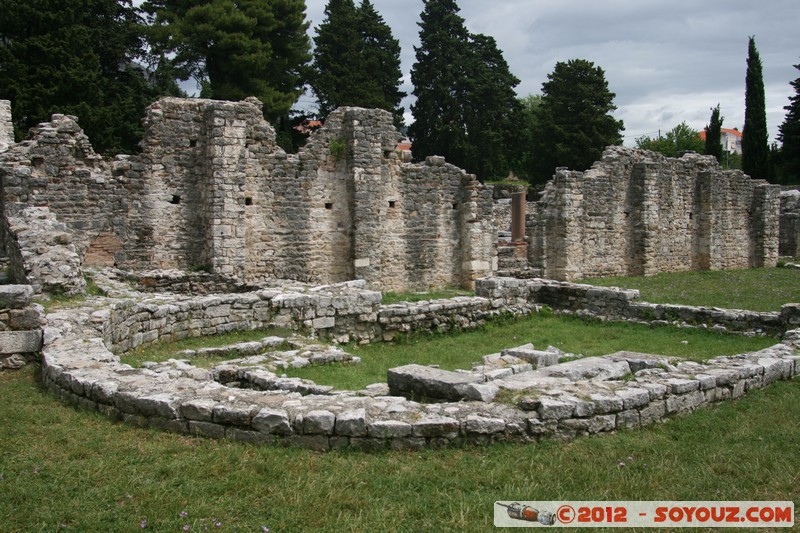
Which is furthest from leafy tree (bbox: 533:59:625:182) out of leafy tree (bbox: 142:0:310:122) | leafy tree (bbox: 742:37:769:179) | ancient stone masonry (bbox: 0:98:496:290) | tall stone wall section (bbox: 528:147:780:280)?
ancient stone masonry (bbox: 0:98:496:290)

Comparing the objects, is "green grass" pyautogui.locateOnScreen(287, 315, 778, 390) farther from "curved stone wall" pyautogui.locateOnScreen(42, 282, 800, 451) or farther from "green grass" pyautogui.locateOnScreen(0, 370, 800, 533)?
"green grass" pyautogui.locateOnScreen(0, 370, 800, 533)

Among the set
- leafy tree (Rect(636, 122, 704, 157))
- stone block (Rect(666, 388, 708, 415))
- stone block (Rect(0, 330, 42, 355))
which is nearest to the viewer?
stone block (Rect(666, 388, 708, 415))

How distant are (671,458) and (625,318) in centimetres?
921

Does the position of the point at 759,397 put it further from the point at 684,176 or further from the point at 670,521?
the point at 684,176

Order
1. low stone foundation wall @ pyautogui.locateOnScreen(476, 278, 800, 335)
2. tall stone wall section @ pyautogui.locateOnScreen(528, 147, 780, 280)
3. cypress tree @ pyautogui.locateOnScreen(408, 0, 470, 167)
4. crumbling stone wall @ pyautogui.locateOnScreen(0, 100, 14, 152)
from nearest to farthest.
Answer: low stone foundation wall @ pyautogui.locateOnScreen(476, 278, 800, 335)
crumbling stone wall @ pyautogui.locateOnScreen(0, 100, 14, 152)
tall stone wall section @ pyautogui.locateOnScreen(528, 147, 780, 280)
cypress tree @ pyautogui.locateOnScreen(408, 0, 470, 167)

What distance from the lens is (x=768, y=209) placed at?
29.0 metres

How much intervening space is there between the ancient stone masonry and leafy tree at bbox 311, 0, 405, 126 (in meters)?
19.6

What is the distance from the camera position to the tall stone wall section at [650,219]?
22891 mm

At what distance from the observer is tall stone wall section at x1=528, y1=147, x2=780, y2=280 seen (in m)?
22.9

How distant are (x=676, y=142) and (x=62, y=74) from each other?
59.1 m

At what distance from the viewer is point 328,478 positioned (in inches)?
194

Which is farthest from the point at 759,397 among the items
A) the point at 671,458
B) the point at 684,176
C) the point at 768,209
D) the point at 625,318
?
the point at 768,209

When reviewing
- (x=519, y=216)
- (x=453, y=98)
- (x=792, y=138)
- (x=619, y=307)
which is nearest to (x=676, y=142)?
(x=792, y=138)

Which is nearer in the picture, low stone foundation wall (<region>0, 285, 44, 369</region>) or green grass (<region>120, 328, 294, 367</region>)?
low stone foundation wall (<region>0, 285, 44, 369</region>)
